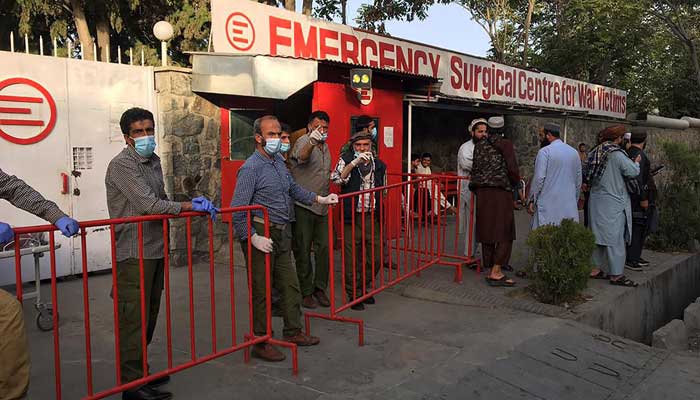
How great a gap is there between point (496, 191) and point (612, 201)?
1317 mm

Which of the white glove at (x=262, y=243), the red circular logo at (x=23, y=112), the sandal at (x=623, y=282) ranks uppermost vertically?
the red circular logo at (x=23, y=112)

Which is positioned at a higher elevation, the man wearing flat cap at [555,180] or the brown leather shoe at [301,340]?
the man wearing flat cap at [555,180]

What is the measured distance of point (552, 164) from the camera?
6.21m

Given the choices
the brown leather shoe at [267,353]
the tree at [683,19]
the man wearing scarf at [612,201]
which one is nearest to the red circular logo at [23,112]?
the brown leather shoe at [267,353]

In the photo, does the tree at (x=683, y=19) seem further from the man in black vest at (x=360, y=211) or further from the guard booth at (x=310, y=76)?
the man in black vest at (x=360, y=211)

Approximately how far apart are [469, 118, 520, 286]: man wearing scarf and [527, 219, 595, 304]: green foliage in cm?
52

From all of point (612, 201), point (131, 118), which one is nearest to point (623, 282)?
point (612, 201)

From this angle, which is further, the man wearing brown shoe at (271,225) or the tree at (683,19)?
the tree at (683,19)

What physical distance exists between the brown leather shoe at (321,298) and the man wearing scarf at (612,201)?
2968mm

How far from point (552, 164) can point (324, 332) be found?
309 cm

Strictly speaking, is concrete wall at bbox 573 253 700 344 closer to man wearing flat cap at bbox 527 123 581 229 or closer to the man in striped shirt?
man wearing flat cap at bbox 527 123 581 229

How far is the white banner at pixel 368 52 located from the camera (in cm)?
753

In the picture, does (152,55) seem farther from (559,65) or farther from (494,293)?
(559,65)

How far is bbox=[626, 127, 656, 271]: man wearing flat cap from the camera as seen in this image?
22.8 feet
